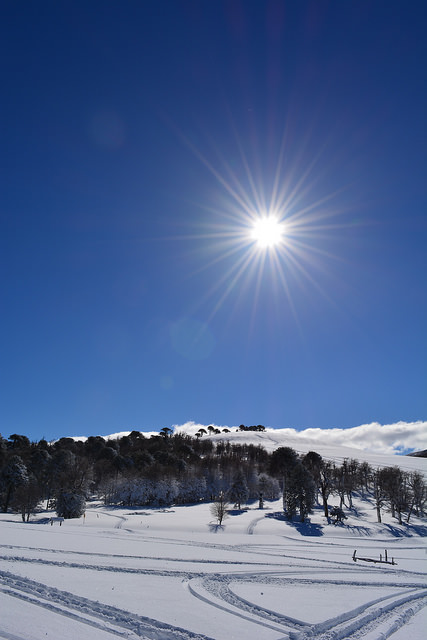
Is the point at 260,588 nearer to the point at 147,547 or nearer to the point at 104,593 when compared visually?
the point at 104,593

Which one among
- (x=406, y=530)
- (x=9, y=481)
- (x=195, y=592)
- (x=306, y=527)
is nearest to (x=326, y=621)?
(x=195, y=592)

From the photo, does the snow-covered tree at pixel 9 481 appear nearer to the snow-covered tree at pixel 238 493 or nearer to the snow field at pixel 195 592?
the snow field at pixel 195 592

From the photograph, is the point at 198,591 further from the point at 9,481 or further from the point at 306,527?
the point at 9,481

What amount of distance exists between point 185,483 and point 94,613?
80909 millimetres

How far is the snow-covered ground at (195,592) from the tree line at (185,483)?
27926 millimetres

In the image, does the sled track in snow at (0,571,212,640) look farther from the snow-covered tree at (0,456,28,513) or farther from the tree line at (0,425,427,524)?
the snow-covered tree at (0,456,28,513)

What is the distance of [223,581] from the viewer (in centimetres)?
1902

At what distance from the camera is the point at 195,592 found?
1638cm

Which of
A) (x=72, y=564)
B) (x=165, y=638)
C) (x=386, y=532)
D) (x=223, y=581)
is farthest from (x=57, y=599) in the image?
(x=386, y=532)

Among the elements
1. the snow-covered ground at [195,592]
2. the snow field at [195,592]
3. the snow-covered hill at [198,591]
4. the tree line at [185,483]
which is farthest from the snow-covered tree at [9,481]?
the snow field at [195,592]

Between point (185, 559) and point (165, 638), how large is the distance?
50.0 feet

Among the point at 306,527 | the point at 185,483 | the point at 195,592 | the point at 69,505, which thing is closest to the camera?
the point at 195,592

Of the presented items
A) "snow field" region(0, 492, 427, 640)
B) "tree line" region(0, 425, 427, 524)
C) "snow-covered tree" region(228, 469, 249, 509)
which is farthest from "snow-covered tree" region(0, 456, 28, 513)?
A: "snow-covered tree" region(228, 469, 249, 509)

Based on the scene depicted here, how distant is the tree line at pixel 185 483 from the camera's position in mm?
60750
